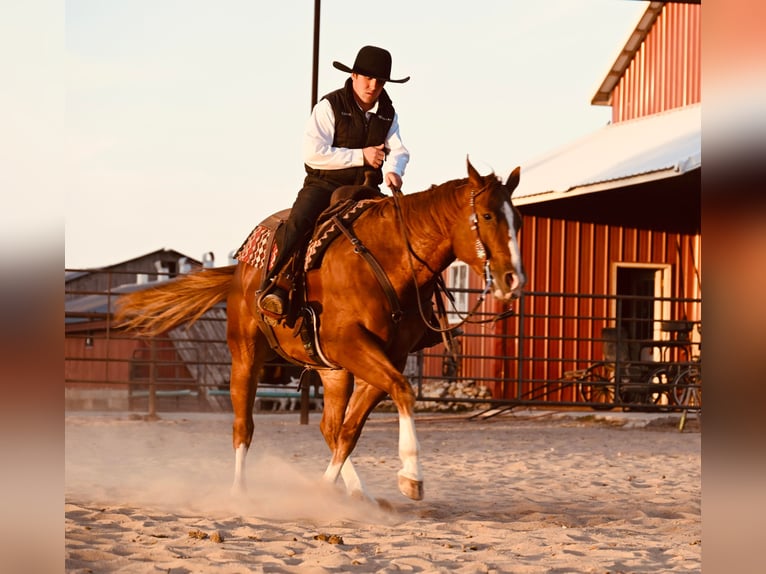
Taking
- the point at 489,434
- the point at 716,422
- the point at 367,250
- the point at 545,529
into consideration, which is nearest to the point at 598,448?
the point at 489,434

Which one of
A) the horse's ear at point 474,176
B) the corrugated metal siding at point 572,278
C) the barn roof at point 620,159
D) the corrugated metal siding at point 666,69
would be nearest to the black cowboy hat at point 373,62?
the horse's ear at point 474,176

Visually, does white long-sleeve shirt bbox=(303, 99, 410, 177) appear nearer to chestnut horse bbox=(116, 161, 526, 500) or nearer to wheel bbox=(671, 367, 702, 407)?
chestnut horse bbox=(116, 161, 526, 500)

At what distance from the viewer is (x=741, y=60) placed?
146cm

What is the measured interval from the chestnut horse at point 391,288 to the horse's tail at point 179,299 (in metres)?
0.74

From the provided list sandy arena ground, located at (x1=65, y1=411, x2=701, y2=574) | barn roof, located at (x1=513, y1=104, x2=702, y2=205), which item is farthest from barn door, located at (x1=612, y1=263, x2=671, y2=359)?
sandy arena ground, located at (x1=65, y1=411, x2=701, y2=574)

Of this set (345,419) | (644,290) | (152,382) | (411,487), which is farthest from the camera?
(644,290)

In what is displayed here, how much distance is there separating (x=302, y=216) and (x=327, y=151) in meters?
0.38

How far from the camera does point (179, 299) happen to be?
6.63 metres

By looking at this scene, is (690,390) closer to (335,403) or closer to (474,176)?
(335,403)

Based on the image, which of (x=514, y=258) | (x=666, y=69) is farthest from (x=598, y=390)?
(x=514, y=258)

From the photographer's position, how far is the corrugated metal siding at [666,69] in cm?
1741

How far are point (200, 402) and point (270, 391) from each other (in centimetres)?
395

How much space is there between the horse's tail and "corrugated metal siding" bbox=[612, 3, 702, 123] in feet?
42.0

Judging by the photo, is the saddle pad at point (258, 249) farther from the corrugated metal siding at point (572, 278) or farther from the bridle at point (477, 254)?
the corrugated metal siding at point (572, 278)
